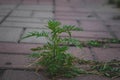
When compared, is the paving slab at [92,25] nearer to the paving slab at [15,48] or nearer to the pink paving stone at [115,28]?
the pink paving stone at [115,28]

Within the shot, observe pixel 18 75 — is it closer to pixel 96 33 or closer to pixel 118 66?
pixel 118 66

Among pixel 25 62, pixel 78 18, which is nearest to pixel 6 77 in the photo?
pixel 25 62

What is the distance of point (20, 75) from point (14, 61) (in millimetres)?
292

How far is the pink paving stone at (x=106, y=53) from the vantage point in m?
2.42

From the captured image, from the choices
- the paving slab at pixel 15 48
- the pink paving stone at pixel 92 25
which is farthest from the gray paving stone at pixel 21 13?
the paving slab at pixel 15 48

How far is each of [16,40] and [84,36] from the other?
0.86 m

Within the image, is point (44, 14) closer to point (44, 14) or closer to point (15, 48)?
point (44, 14)

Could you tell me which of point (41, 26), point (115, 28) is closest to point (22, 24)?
point (41, 26)

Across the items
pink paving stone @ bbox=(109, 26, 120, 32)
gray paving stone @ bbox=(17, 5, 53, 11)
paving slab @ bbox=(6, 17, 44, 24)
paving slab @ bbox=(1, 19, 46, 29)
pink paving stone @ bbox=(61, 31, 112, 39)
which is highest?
gray paving stone @ bbox=(17, 5, 53, 11)

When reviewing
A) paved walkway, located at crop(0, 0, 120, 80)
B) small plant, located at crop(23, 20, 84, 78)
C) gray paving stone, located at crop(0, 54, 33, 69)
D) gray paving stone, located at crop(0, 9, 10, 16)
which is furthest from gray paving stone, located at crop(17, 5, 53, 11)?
small plant, located at crop(23, 20, 84, 78)

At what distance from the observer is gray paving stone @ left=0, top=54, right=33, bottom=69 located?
2137mm

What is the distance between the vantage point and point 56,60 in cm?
203

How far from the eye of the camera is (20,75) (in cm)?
198

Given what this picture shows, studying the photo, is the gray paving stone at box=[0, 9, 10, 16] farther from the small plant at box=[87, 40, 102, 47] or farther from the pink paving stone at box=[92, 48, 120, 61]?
the pink paving stone at box=[92, 48, 120, 61]
